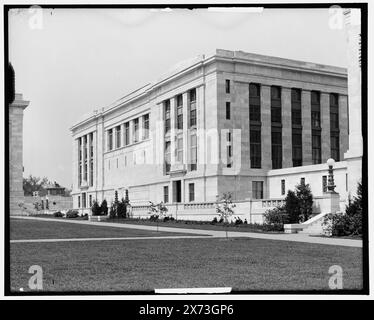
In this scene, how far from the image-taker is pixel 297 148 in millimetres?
37875

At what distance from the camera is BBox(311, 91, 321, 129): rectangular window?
3688 centimetres

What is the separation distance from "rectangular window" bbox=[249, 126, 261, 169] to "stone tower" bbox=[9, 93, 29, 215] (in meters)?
23.3

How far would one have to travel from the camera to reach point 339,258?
15.5 meters

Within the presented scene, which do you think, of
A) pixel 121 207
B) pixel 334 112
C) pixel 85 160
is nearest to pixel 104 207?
pixel 121 207

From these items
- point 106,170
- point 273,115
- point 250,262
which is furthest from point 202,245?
point 273,115

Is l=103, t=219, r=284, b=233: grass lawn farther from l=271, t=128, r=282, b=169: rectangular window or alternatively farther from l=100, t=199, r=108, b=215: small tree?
l=271, t=128, r=282, b=169: rectangular window

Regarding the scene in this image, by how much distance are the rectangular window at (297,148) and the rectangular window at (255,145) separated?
7.61 ft

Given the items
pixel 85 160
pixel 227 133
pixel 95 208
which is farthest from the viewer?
pixel 227 133

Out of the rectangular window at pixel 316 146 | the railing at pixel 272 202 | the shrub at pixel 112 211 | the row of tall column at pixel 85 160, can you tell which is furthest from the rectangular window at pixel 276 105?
the row of tall column at pixel 85 160

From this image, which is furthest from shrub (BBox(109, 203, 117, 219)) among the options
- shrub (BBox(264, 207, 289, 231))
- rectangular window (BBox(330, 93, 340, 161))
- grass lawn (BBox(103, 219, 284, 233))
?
rectangular window (BBox(330, 93, 340, 161))

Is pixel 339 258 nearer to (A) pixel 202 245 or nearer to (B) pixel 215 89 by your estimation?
(A) pixel 202 245

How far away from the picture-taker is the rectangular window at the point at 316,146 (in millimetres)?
35119

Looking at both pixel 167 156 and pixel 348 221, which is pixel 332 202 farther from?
pixel 167 156

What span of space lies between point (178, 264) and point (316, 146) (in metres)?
22.7
